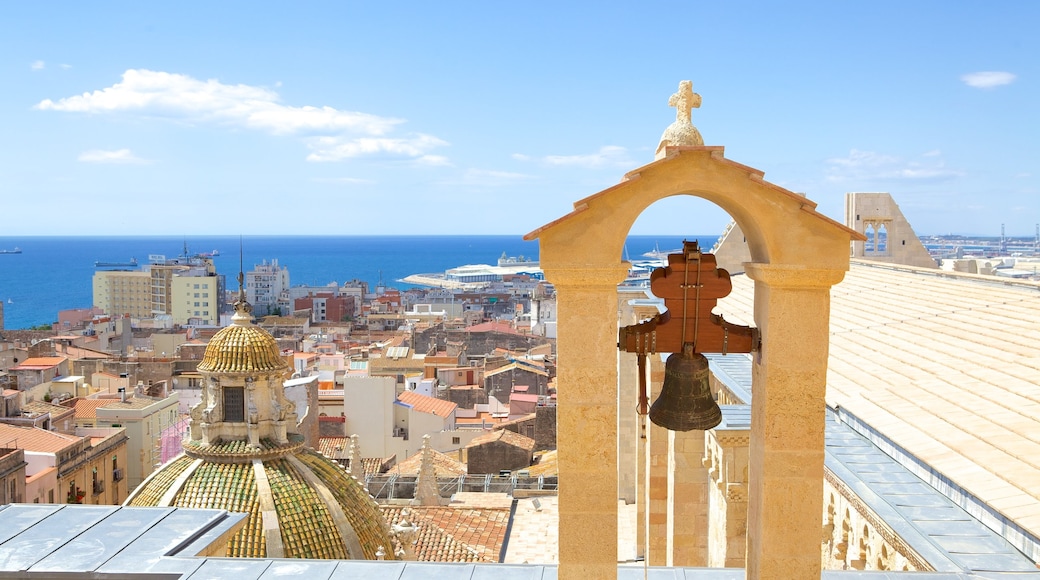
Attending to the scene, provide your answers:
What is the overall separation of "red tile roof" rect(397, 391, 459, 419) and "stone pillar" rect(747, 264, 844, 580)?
2597 cm

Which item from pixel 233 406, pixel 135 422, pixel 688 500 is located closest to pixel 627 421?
pixel 233 406

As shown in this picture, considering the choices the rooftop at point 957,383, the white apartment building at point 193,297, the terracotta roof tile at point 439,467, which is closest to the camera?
the rooftop at point 957,383

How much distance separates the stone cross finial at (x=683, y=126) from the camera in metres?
3.40

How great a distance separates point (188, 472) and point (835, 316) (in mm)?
8876

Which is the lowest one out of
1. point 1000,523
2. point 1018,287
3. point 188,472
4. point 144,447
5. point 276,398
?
point 144,447

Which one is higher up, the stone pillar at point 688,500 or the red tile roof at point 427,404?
the stone pillar at point 688,500

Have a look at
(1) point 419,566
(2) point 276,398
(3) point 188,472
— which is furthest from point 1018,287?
(3) point 188,472

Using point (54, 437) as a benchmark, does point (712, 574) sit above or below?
above

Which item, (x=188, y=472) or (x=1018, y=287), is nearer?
(x=1018, y=287)

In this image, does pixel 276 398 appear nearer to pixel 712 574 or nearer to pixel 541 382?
pixel 712 574

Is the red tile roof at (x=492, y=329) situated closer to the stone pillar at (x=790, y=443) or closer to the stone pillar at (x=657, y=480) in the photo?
the stone pillar at (x=657, y=480)

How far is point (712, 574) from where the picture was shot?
400cm

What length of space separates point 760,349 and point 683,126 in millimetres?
949

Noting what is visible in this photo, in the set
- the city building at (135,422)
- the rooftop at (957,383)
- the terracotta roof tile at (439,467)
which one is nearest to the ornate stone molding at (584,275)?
the rooftop at (957,383)
